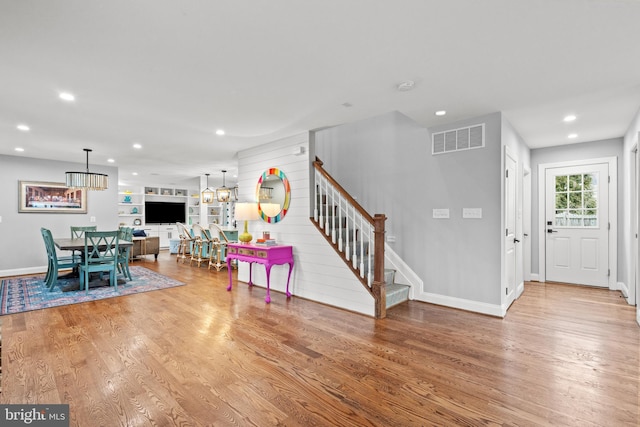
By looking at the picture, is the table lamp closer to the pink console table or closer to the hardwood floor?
the pink console table

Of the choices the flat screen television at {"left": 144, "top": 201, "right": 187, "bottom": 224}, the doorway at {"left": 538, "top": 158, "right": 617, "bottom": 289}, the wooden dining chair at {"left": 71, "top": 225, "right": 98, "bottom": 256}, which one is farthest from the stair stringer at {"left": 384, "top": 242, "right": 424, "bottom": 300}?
the flat screen television at {"left": 144, "top": 201, "right": 187, "bottom": 224}

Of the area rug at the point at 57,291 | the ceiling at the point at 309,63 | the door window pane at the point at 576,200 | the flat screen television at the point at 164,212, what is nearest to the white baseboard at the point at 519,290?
the door window pane at the point at 576,200

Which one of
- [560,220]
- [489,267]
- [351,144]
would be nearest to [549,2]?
[489,267]

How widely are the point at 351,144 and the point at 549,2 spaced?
3696 millimetres

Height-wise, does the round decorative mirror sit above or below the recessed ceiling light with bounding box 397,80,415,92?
below

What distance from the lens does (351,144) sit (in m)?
5.39

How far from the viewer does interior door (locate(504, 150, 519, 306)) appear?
3.86m

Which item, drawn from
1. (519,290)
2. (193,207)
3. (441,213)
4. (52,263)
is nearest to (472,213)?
(441,213)

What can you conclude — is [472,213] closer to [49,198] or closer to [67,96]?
[67,96]

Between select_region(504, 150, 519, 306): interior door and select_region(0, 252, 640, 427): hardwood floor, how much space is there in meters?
0.33

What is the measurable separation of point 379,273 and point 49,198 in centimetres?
745

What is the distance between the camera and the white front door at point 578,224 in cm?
503

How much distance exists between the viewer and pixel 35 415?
1.87 m

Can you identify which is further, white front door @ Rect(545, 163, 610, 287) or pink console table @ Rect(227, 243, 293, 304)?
white front door @ Rect(545, 163, 610, 287)
